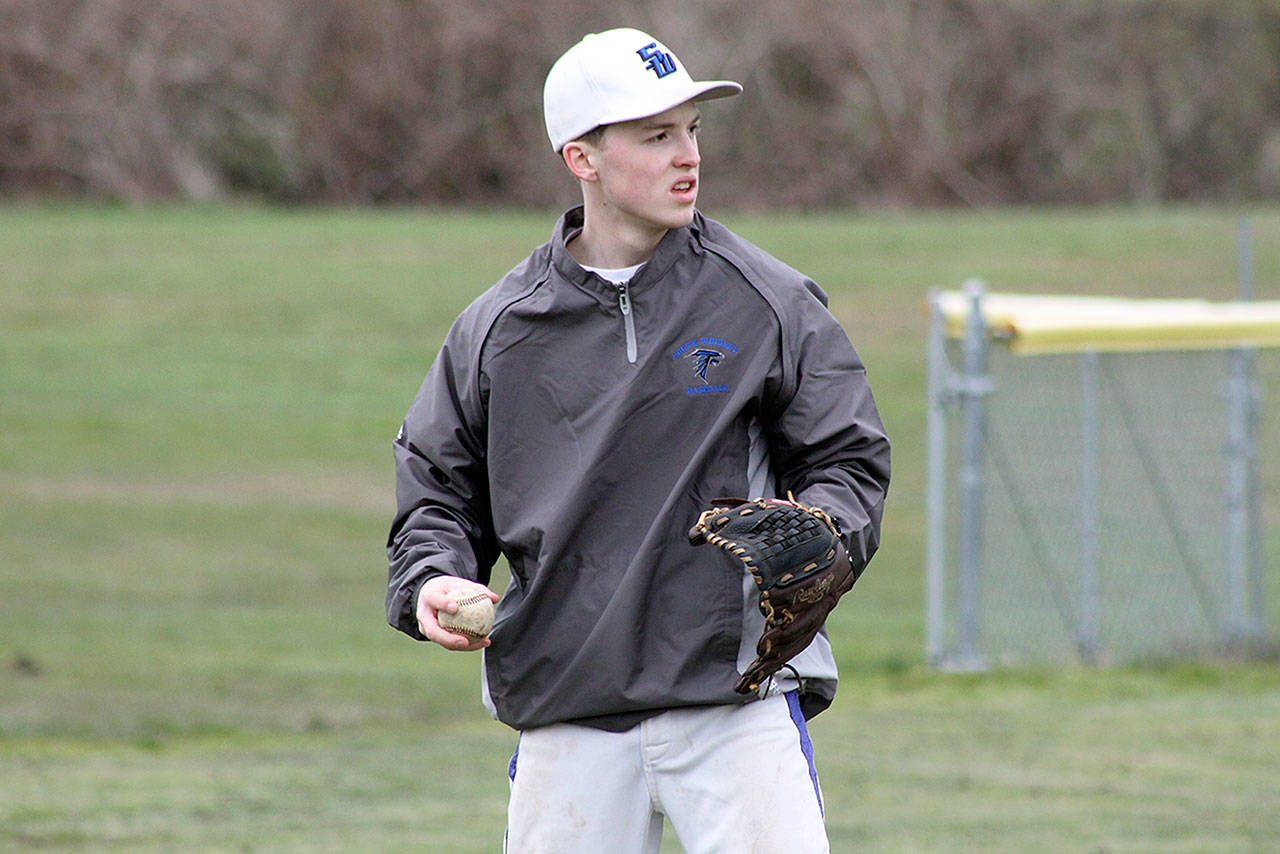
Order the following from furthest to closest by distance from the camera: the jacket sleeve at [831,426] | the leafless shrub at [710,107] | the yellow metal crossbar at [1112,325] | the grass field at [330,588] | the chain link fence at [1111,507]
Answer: the leafless shrub at [710,107] → the chain link fence at [1111,507] → the yellow metal crossbar at [1112,325] → the grass field at [330,588] → the jacket sleeve at [831,426]

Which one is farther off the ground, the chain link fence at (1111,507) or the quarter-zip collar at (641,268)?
the quarter-zip collar at (641,268)

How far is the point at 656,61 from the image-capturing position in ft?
11.5

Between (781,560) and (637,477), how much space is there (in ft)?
1.07

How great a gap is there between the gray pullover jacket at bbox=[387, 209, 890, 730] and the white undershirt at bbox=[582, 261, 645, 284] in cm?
2

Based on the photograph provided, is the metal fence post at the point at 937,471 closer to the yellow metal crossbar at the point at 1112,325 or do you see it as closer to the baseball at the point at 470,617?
the yellow metal crossbar at the point at 1112,325

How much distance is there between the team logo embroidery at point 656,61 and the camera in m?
3.48

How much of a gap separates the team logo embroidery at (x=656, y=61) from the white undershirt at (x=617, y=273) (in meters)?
0.34

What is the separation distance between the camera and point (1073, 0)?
90.8 ft

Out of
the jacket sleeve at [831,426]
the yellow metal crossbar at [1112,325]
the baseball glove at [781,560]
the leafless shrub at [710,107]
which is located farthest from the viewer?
the leafless shrub at [710,107]

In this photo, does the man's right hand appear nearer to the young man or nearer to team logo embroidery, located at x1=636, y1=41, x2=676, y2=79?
the young man

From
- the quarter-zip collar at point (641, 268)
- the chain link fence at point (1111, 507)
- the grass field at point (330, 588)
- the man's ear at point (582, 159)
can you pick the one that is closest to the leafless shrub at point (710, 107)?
the grass field at point (330, 588)

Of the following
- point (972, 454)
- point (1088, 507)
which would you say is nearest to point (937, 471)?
point (972, 454)

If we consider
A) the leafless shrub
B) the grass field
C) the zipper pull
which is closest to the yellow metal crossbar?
the grass field

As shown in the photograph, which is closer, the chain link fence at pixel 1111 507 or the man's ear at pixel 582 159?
the man's ear at pixel 582 159
